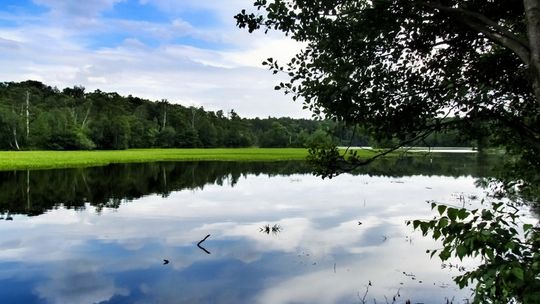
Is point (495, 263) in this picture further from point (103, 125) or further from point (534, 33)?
point (103, 125)

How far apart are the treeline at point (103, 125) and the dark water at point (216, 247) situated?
3486 cm

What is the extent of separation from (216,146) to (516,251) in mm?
150247

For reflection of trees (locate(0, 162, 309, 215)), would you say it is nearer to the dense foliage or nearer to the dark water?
the dark water

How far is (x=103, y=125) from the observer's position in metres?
118

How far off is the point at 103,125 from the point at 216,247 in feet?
356

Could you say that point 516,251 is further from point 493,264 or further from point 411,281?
point 411,281

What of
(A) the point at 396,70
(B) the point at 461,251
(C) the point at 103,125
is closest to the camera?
(B) the point at 461,251

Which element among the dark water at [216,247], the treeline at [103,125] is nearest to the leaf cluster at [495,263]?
the dark water at [216,247]

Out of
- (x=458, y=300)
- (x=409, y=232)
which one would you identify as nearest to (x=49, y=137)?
(x=409, y=232)

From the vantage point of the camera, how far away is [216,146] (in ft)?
502

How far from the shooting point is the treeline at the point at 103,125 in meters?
106

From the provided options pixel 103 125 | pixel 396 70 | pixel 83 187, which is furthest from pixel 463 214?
pixel 103 125

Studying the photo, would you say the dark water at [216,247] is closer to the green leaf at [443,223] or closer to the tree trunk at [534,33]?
the green leaf at [443,223]

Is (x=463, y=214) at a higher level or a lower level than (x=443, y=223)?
higher
